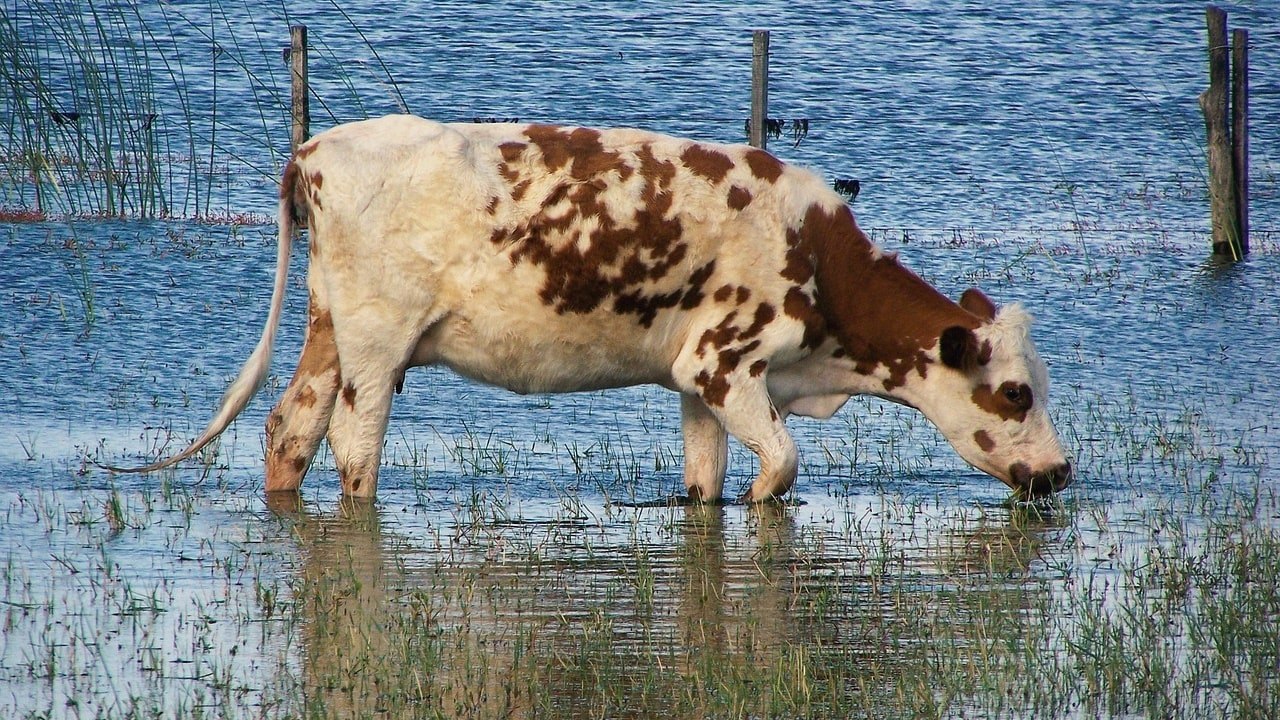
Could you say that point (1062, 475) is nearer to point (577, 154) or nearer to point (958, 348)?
point (958, 348)

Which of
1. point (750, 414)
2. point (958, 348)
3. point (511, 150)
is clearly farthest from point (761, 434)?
point (511, 150)

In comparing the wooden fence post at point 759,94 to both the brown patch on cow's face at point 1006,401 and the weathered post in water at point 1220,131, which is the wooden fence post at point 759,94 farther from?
the brown patch on cow's face at point 1006,401

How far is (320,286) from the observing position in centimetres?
884

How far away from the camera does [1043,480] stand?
9078 millimetres

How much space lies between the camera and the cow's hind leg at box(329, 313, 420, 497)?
28.0 ft

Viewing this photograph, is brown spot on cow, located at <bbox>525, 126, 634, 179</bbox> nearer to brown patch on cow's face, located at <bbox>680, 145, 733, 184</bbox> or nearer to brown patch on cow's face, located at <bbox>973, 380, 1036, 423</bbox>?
brown patch on cow's face, located at <bbox>680, 145, 733, 184</bbox>

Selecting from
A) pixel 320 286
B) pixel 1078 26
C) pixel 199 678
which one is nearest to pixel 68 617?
pixel 199 678

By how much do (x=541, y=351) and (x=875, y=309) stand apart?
5.93ft

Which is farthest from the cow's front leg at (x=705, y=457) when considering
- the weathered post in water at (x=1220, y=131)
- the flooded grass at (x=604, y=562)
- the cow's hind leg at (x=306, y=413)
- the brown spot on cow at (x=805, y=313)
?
the weathered post in water at (x=1220, y=131)

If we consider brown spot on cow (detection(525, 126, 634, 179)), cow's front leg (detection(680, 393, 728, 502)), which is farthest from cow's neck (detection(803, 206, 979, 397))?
brown spot on cow (detection(525, 126, 634, 179))

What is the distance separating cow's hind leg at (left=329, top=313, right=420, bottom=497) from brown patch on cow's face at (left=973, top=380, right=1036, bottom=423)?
3.00 meters

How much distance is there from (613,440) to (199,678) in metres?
5.24

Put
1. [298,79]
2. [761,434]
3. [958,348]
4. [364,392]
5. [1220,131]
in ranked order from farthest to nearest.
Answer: [1220,131] < [298,79] < [958,348] < [761,434] < [364,392]

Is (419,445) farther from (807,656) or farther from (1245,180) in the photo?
(1245,180)
